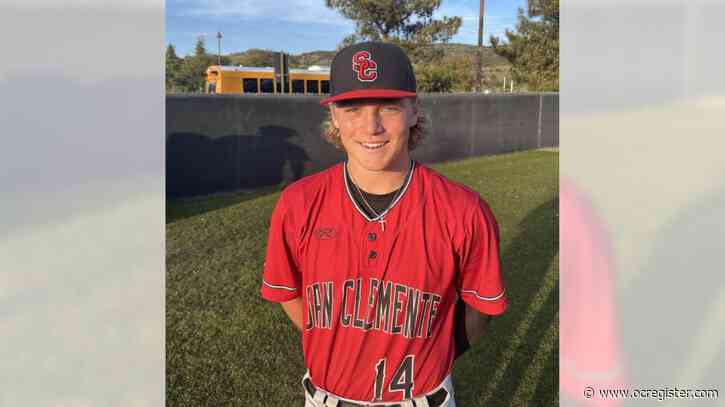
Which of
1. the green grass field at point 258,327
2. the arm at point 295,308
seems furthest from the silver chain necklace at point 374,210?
the green grass field at point 258,327

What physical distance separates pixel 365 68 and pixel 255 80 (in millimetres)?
20213

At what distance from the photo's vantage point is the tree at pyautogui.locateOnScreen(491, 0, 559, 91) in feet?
82.9

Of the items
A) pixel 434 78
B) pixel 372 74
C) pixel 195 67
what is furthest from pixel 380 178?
pixel 195 67

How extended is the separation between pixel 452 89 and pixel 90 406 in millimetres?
23722

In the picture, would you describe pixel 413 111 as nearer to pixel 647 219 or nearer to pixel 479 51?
pixel 647 219

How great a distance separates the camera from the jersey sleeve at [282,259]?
1.87 metres

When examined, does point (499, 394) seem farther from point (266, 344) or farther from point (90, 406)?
point (90, 406)

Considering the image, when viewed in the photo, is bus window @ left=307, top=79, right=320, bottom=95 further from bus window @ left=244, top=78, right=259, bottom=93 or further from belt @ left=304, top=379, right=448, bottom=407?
belt @ left=304, top=379, right=448, bottom=407

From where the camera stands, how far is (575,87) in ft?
4.57

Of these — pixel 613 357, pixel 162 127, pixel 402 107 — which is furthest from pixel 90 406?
pixel 613 357

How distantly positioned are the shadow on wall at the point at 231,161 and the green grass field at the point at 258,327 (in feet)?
3.60

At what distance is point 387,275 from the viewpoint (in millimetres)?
1758

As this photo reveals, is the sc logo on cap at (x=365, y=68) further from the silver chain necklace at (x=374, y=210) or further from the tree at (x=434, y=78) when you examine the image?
the tree at (x=434, y=78)

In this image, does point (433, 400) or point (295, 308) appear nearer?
point (433, 400)
